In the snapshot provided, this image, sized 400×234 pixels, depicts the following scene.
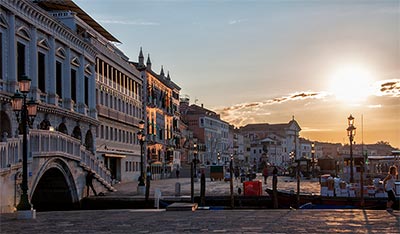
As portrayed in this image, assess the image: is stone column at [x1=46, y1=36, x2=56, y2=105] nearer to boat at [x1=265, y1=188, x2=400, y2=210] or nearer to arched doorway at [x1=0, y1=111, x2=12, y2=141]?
arched doorway at [x1=0, y1=111, x2=12, y2=141]

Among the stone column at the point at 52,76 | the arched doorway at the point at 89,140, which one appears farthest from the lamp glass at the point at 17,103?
the arched doorway at the point at 89,140

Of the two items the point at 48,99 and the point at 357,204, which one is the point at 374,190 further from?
the point at 48,99

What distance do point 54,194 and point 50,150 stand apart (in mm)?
4967

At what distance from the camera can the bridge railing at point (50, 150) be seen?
2370 centimetres

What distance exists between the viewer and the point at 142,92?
234 feet

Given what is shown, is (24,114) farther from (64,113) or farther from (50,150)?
(64,113)

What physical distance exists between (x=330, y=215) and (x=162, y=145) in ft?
203

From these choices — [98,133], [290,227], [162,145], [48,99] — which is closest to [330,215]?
[290,227]

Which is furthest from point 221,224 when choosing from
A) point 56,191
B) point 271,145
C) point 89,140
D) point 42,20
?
point 271,145

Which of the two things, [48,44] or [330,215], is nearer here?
[330,215]

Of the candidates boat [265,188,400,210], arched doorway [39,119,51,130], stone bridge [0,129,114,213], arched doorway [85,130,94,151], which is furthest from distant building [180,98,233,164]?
boat [265,188,400,210]

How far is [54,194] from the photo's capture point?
33.6 meters

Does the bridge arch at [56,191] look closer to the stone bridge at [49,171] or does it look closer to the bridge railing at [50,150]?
the stone bridge at [49,171]

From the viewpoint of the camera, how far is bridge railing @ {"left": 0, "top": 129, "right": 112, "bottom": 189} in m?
23.7
